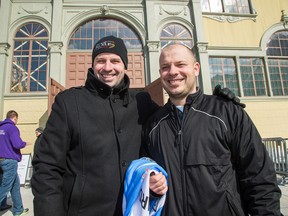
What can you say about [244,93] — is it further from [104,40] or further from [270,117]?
[104,40]

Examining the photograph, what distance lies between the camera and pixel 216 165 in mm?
1551

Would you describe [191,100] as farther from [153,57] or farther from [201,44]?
[201,44]

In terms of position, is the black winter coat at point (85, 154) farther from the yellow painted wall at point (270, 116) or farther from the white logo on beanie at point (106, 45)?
the yellow painted wall at point (270, 116)

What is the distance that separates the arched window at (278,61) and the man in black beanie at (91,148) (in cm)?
1338

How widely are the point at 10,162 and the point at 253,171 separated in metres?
4.98

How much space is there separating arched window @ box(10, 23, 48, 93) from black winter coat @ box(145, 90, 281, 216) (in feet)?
34.9

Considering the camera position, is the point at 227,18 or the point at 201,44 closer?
the point at 201,44

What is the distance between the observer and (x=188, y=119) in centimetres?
172

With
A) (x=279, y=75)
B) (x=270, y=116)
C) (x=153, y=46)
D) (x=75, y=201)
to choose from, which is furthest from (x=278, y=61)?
(x=75, y=201)

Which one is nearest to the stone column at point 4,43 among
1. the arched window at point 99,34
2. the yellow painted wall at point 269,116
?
the arched window at point 99,34

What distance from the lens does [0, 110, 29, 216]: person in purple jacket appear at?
4621mm

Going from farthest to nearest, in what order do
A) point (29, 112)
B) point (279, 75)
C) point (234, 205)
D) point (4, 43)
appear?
point (279, 75), point (4, 43), point (29, 112), point (234, 205)

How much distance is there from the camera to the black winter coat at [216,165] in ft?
4.82

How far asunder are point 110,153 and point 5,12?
12570 mm
